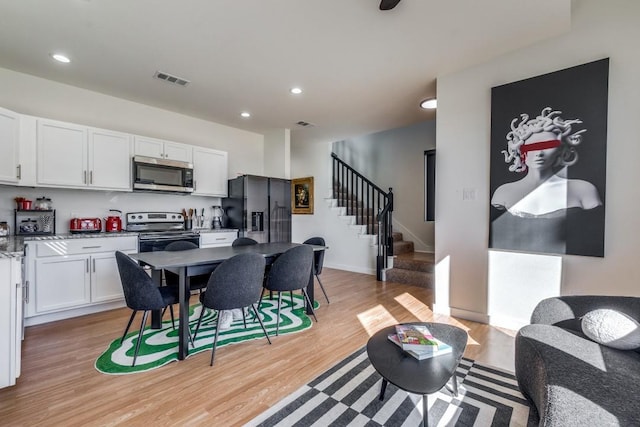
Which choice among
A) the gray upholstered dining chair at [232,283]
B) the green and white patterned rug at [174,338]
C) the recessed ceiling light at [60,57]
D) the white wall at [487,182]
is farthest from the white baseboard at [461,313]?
the recessed ceiling light at [60,57]

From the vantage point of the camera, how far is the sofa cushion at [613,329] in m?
1.50

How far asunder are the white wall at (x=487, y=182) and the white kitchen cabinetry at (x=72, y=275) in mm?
3847

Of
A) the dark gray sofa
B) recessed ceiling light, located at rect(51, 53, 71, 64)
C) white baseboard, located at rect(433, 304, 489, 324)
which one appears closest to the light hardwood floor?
white baseboard, located at rect(433, 304, 489, 324)

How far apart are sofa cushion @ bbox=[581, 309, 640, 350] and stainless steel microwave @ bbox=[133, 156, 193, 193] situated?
4.51 m

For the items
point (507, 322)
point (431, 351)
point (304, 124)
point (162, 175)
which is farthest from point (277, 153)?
point (431, 351)

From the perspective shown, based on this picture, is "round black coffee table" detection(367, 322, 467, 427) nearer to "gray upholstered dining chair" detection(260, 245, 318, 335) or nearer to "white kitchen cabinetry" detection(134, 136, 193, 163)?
"gray upholstered dining chair" detection(260, 245, 318, 335)

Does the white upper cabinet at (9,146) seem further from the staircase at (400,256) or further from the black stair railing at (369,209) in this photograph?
the black stair railing at (369,209)

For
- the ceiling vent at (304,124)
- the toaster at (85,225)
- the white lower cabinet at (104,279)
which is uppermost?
the ceiling vent at (304,124)

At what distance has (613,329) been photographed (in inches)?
60.2

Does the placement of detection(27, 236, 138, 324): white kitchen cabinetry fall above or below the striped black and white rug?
above

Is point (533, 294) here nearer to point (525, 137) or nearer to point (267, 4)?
point (525, 137)

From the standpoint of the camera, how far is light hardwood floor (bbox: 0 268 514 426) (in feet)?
5.49

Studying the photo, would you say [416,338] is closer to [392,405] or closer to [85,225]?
[392,405]

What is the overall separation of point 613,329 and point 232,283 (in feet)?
7.87
